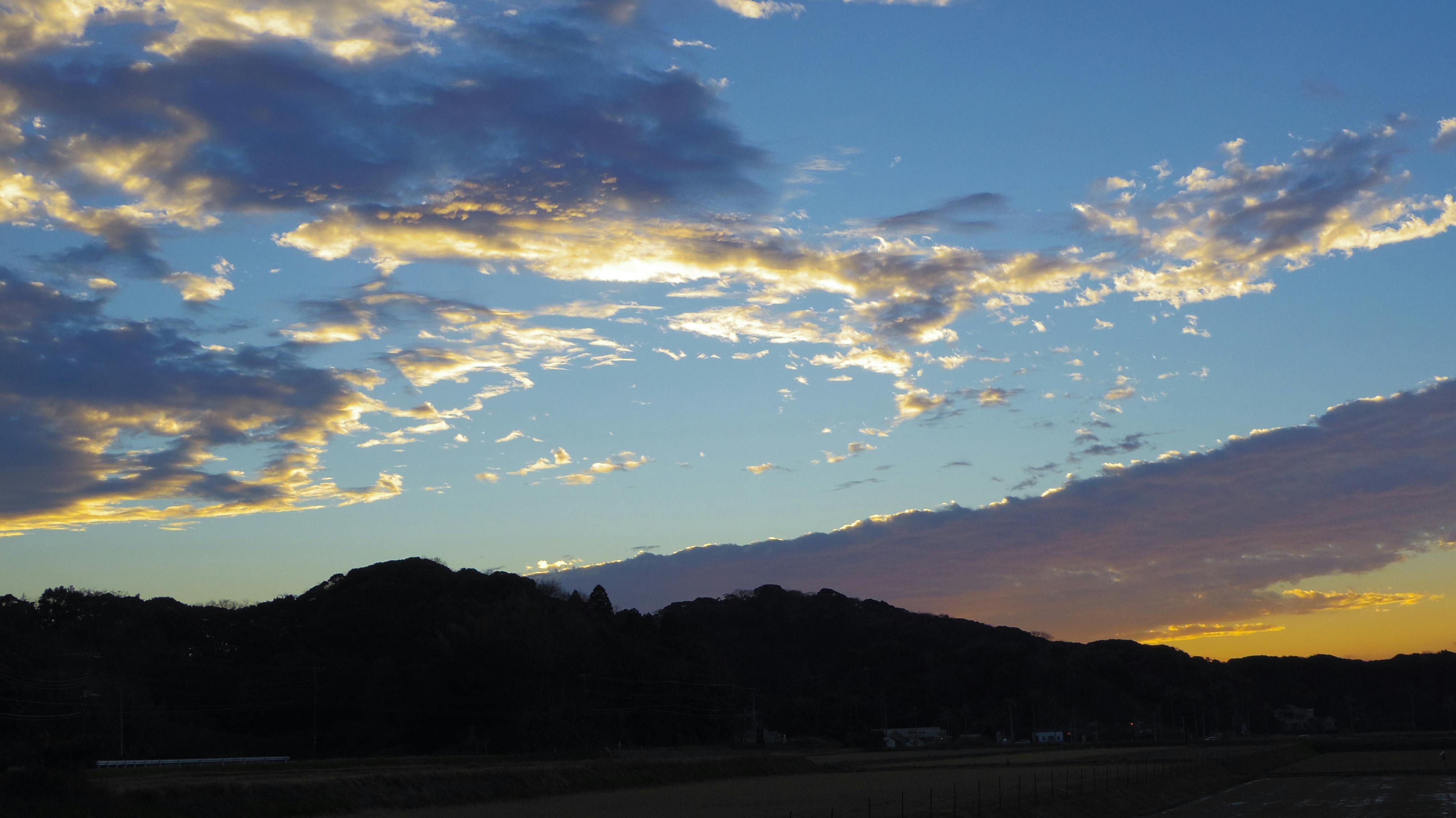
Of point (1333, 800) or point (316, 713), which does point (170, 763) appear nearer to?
point (316, 713)

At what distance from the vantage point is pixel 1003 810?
36562 millimetres

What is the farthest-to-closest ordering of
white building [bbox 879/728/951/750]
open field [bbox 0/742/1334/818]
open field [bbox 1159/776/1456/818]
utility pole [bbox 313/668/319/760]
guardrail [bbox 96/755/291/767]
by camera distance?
1. white building [bbox 879/728/951/750]
2. utility pole [bbox 313/668/319/760]
3. guardrail [bbox 96/755/291/767]
4. open field [bbox 1159/776/1456/818]
5. open field [bbox 0/742/1334/818]

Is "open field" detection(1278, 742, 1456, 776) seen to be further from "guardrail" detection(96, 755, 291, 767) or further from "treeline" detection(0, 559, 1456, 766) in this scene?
"guardrail" detection(96, 755, 291, 767)

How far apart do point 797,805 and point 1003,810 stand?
29.6 feet

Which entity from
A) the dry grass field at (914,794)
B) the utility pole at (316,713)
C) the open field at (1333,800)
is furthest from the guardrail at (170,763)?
the open field at (1333,800)

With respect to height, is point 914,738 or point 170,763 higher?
point 170,763

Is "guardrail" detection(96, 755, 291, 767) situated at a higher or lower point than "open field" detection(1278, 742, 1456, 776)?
higher

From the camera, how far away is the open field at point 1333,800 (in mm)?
38531

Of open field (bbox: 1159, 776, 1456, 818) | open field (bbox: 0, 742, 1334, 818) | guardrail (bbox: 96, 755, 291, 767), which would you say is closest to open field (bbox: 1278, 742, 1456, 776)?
open field (bbox: 0, 742, 1334, 818)

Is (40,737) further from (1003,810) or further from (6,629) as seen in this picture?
(6,629)

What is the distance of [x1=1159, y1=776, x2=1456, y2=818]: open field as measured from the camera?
38531 mm

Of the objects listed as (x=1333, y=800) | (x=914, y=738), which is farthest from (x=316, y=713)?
(x=914, y=738)

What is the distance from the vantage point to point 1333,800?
4509cm

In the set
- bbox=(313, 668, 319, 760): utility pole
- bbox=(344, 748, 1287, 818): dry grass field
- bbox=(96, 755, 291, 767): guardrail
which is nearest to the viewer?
bbox=(344, 748, 1287, 818): dry grass field
